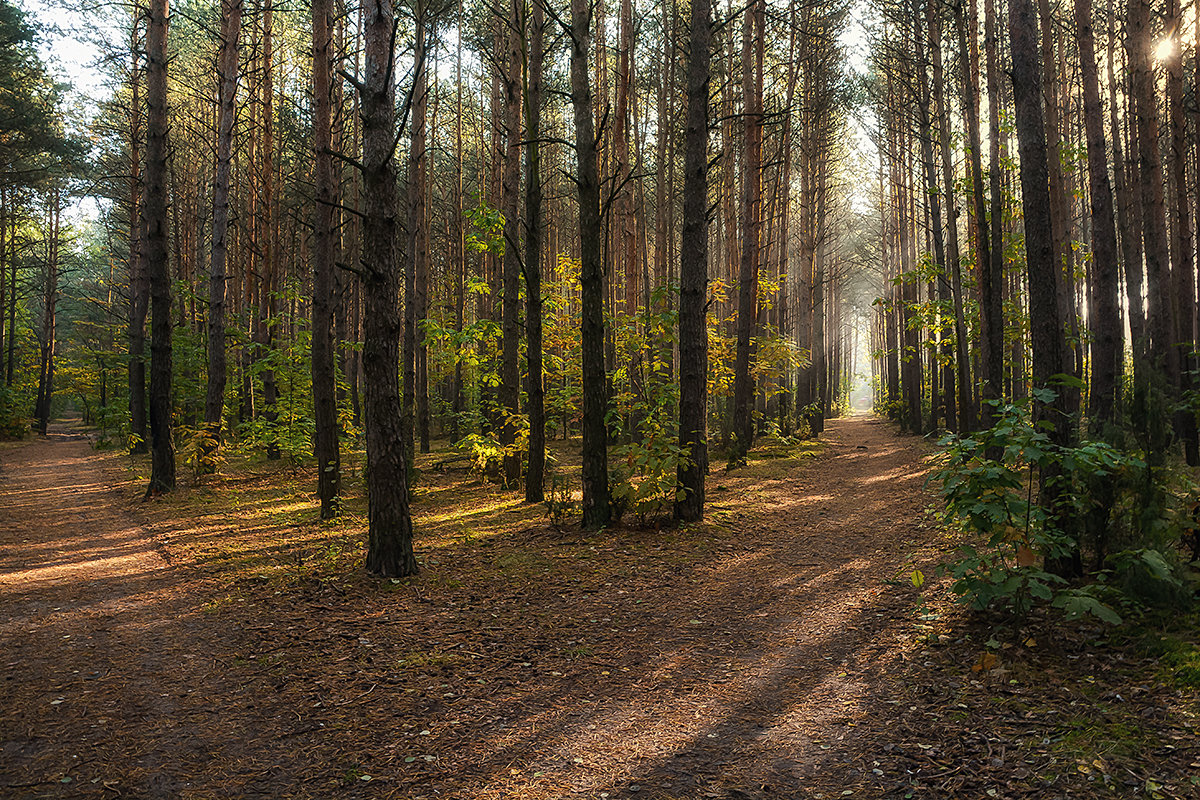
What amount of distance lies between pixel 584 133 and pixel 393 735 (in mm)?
6941

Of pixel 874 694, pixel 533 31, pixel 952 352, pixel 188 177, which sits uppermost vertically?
pixel 188 177

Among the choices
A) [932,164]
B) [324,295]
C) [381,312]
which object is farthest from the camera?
[932,164]

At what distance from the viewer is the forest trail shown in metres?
3.10

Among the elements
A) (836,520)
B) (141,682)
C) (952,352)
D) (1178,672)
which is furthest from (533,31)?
(952,352)

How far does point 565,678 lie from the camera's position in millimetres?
4176

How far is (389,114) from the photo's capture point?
6113mm

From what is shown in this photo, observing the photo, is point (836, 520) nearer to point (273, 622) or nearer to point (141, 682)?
point (273, 622)

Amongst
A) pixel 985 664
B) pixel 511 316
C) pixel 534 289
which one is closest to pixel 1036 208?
pixel 985 664

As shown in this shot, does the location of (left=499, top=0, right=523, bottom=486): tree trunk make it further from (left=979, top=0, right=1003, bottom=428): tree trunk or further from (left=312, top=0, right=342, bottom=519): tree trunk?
(left=979, top=0, right=1003, bottom=428): tree trunk

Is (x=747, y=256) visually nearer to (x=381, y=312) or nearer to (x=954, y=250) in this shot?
(x=954, y=250)

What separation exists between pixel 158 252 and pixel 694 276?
29.7 feet

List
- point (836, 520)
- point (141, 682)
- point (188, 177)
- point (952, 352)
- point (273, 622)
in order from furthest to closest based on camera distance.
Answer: point (188, 177), point (952, 352), point (836, 520), point (273, 622), point (141, 682)

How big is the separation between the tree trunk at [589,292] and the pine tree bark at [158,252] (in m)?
7.49

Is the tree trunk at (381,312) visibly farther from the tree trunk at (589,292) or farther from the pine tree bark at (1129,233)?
the pine tree bark at (1129,233)
